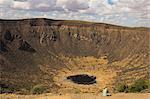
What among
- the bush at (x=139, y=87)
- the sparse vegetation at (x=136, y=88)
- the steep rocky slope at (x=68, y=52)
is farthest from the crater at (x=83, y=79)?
the bush at (x=139, y=87)

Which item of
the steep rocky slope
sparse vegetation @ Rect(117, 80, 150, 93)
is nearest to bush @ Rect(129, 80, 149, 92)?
sparse vegetation @ Rect(117, 80, 150, 93)

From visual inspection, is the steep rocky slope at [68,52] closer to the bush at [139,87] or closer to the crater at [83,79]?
the crater at [83,79]

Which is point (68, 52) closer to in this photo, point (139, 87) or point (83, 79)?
point (83, 79)

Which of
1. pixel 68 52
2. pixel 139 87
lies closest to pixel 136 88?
pixel 139 87

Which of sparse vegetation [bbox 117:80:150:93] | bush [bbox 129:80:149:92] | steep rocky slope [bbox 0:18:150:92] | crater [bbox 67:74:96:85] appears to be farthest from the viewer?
steep rocky slope [bbox 0:18:150:92]

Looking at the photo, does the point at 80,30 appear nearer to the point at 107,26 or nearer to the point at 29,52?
the point at 107,26

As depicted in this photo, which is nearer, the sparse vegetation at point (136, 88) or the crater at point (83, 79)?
the sparse vegetation at point (136, 88)

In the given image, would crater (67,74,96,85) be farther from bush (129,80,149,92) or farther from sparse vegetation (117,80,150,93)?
bush (129,80,149,92)
